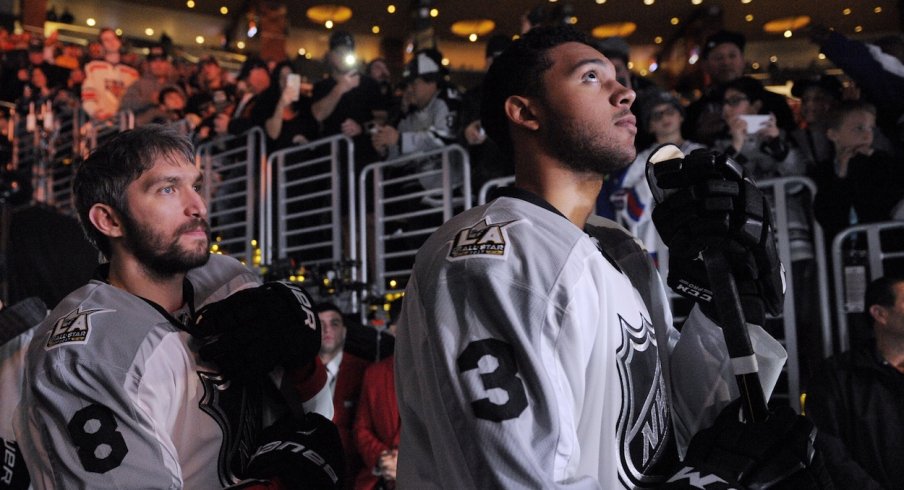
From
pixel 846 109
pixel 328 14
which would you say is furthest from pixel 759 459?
pixel 328 14

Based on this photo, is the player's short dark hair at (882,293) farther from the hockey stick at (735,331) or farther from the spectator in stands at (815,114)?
the hockey stick at (735,331)

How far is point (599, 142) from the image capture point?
231cm

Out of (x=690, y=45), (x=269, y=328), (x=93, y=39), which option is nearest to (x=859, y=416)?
(x=269, y=328)

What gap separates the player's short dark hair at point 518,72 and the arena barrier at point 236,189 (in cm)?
566

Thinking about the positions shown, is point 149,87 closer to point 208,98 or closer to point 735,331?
point 208,98

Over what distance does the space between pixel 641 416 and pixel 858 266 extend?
3.66 metres

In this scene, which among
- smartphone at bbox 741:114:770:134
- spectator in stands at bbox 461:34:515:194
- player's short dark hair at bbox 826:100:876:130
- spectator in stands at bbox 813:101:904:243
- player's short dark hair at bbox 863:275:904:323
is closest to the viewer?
player's short dark hair at bbox 863:275:904:323

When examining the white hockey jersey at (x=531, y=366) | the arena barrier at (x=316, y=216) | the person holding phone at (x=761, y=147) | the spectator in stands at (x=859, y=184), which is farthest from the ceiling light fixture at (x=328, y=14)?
the white hockey jersey at (x=531, y=366)

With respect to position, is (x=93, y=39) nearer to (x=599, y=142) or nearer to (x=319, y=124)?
(x=319, y=124)

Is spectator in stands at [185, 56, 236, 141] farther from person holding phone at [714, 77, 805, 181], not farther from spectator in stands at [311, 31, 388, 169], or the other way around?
person holding phone at [714, 77, 805, 181]

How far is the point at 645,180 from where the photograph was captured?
19.0 ft

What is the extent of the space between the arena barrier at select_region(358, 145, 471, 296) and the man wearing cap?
4174 mm

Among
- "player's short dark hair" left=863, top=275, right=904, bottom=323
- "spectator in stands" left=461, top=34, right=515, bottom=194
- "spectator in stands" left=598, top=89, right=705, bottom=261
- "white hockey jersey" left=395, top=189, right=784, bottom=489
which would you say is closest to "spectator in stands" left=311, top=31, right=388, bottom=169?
"spectator in stands" left=461, top=34, right=515, bottom=194

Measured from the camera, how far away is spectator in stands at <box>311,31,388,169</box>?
7.62 m
